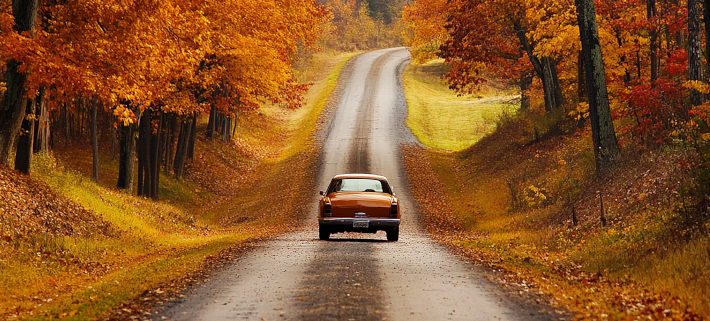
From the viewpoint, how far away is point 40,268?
1384 centimetres

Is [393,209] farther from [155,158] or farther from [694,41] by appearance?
[155,158]

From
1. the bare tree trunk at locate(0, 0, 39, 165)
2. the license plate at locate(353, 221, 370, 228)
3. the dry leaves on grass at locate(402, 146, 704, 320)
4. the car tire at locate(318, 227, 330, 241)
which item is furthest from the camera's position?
the car tire at locate(318, 227, 330, 241)

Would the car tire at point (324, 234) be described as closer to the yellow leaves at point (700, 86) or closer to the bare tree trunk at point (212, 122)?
the yellow leaves at point (700, 86)

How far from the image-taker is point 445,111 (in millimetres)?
60875

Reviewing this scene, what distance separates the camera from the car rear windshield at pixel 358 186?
19500 mm

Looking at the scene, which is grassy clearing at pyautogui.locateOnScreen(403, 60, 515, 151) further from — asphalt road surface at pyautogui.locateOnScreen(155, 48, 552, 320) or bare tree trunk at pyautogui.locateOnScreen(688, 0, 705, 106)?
asphalt road surface at pyautogui.locateOnScreen(155, 48, 552, 320)

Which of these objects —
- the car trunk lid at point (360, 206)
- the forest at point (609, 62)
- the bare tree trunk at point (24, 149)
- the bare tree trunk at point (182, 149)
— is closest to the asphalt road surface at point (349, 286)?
the car trunk lid at point (360, 206)

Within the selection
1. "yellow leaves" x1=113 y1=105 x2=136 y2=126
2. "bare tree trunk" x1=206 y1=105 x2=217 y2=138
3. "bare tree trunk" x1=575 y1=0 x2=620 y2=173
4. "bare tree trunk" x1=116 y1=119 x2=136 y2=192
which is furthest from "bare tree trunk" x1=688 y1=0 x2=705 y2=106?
"bare tree trunk" x1=206 y1=105 x2=217 y2=138

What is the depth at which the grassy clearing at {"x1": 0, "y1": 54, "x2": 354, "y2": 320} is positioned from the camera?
1197 centimetres

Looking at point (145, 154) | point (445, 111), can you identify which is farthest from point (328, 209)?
point (445, 111)

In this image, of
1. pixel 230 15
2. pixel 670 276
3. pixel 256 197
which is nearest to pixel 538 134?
pixel 256 197

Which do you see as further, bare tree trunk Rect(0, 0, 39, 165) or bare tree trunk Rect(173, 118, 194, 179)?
bare tree trunk Rect(173, 118, 194, 179)

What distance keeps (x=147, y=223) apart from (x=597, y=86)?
14.0 meters

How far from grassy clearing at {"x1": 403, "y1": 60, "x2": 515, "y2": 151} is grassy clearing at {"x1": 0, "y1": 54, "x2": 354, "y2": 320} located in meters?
8.46
